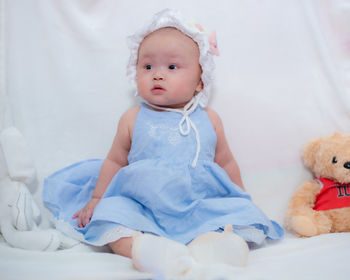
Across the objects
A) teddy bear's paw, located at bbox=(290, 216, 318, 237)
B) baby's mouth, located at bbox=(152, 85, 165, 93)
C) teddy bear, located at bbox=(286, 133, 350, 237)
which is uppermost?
baby's mouth, located at bbox=(152, 85, 165, 93)

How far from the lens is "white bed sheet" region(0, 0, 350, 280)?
143 centimetres

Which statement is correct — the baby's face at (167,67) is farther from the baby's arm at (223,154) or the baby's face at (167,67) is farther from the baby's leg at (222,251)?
the baby's leg at (222,251)

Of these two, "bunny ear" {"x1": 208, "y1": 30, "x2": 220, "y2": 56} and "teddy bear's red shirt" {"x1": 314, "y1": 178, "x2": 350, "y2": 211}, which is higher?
"bunny ear" {"x1": 208, "y1": 30, "x2": 220, "y2": 56}

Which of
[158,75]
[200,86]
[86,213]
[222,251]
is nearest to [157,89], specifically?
[158,75]

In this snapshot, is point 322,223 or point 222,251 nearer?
point 222,251

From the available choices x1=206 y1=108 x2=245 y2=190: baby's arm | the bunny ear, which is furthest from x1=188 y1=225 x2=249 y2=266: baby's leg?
the bunny ear

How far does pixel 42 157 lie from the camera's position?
1401 millimetres

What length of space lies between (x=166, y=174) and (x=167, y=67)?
0.36 metres

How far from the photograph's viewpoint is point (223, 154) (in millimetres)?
1376

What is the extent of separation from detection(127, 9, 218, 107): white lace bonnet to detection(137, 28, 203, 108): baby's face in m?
0.02

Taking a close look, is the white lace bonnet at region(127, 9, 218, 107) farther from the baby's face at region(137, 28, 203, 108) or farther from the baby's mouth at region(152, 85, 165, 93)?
the baby's mouth at region(152, 85, 165, 93)

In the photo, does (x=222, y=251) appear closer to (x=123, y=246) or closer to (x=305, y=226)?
(x=123, y=246)

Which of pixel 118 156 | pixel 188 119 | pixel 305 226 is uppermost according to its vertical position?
pixel 188 119

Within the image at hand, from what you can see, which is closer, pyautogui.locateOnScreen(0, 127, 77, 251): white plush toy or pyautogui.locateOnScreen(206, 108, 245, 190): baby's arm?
pyautogui.locateOnScreen(0, 127, 77, 251): white plush toy
